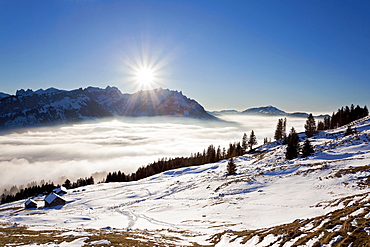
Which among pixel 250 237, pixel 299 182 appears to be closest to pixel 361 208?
pixel 250 237

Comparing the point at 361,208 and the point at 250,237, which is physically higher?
the point at 361,208

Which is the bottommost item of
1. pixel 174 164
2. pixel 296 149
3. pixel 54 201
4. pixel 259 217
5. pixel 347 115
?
pixel 174 164

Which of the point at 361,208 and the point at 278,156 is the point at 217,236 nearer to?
the point at 361,208

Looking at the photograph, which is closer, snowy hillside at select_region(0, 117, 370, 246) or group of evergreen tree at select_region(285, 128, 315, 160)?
snowy hillside at select_region(0, 117, 370, 246)

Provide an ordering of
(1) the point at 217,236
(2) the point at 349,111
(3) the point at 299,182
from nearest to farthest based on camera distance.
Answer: (1) the point at 217,236 → (3) the point at 299,182 → (2) the point at 349,111

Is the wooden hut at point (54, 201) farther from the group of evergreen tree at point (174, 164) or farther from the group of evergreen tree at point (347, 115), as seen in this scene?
the group of evergreen tree at point (347, 115)

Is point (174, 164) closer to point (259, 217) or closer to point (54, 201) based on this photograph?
point (54, 201)

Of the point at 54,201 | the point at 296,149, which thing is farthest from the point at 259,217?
the point at 54,201

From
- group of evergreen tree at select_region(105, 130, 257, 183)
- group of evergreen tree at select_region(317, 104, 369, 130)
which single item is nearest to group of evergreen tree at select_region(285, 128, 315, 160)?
group of evergreen tree at select_region(105, 130, 257, 183)

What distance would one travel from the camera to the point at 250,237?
48.5ft

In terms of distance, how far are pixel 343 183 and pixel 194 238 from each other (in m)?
24.5

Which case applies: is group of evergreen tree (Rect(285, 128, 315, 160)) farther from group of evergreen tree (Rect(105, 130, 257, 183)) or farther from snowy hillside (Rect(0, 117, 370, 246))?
group of evergreen tree (Rect(105, 130, 257, 183))

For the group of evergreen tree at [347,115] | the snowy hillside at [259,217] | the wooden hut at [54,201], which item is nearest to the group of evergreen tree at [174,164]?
the group of evergreen tree at [347,115]

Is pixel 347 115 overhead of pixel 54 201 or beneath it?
overhead
